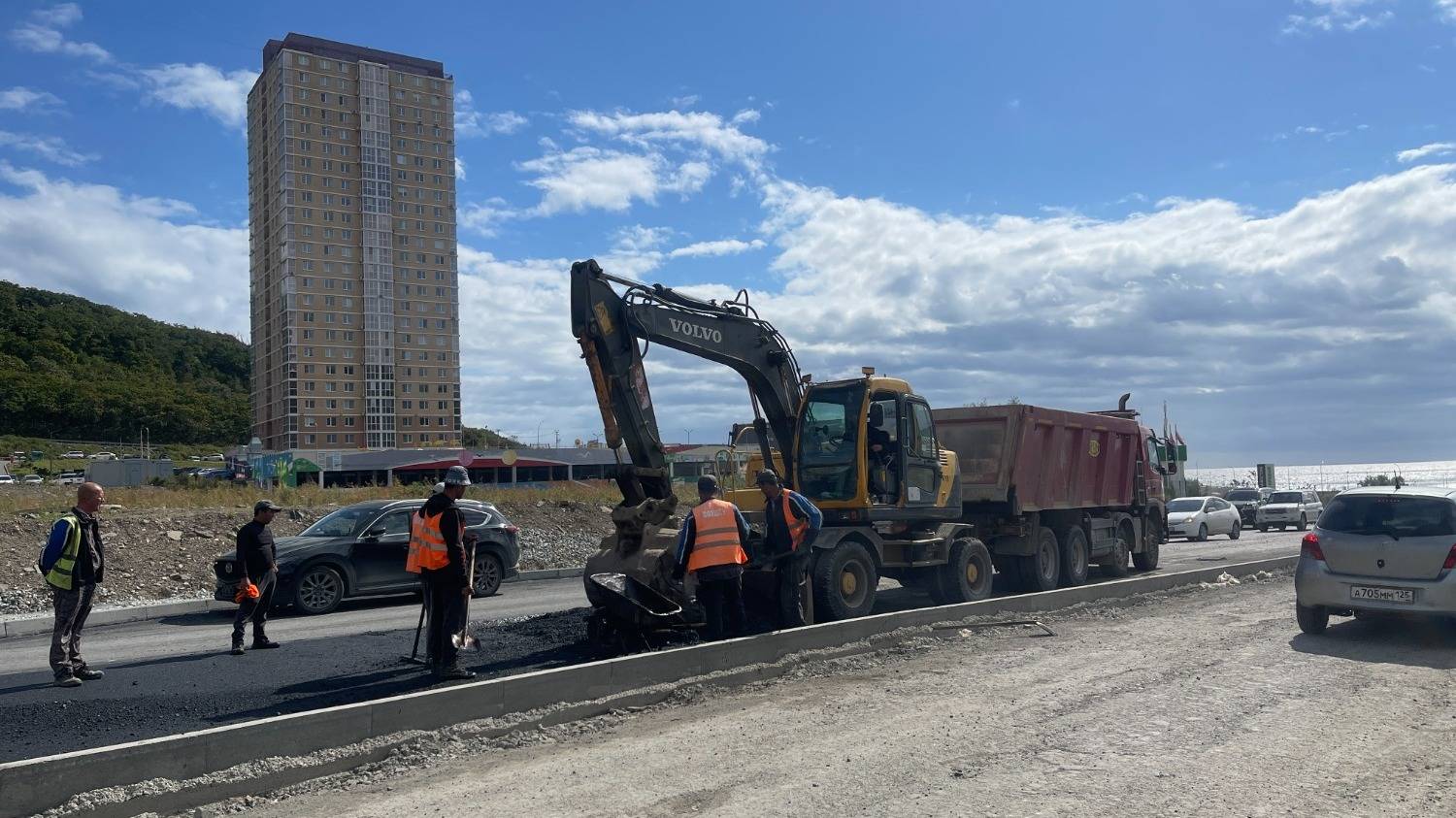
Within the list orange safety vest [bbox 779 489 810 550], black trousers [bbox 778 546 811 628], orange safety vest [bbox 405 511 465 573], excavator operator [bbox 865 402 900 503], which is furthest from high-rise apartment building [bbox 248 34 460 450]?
orange safety vest [bbox 405 511 465 573]

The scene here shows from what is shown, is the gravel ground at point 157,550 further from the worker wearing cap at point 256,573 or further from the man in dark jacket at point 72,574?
the man in dark jacket at point 72,574

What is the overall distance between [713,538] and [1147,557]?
1301 cm

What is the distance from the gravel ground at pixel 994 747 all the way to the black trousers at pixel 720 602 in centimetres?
89

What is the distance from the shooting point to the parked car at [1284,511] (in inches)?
1462

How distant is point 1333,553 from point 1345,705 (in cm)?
A: 333

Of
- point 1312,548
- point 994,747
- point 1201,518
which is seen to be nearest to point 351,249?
point 1201,518

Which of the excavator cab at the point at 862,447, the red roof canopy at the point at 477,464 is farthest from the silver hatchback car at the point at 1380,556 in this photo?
the red roof canopy at the point at 477,464

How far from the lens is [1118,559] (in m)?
18.4

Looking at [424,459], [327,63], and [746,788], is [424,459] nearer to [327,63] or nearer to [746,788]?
[327,63]

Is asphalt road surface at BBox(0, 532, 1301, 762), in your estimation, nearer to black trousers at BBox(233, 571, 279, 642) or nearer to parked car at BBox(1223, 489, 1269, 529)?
black trousers at BBox(233, 571, 279, 642)

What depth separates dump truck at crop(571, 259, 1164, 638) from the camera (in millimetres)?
10867

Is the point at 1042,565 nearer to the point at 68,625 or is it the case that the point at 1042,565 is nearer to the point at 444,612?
the point at 444,612

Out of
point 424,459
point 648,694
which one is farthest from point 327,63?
point 648,694

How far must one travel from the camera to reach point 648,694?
8.13 m
